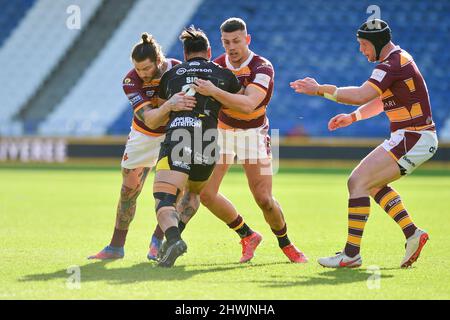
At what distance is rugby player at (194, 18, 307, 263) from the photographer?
308 inches

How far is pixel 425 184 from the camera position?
18906 millimetres

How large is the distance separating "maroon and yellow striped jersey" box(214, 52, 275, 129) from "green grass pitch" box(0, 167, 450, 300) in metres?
1.29

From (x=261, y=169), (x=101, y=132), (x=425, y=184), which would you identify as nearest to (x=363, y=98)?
Answer: (x=261, y=169)

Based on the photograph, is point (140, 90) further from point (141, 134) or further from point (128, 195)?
point (128, 195)

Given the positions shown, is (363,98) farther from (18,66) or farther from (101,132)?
(18,66)

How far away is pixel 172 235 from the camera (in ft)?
22.8

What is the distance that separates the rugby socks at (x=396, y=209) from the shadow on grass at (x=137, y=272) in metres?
1.22

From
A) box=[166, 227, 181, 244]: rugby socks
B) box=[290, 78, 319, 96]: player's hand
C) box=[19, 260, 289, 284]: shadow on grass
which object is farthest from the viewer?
box=[290, 78, 319, 96]: player's hand

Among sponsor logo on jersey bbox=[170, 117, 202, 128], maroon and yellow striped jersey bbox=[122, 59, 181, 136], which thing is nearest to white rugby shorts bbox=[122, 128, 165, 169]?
maroon and yellow striped jersey bbox=[122, 59, 181, 136]

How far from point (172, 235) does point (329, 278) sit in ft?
4.25

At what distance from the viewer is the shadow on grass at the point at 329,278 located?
6.50 metres

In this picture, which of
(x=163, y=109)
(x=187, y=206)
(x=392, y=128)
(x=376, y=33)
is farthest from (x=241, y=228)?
(x=376, y=33)

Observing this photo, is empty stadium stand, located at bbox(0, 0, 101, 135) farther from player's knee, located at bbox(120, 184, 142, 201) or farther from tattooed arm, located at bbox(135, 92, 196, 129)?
tattooed arm, located at bbox(135, 92, 196, 129)

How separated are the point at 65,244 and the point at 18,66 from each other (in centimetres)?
2209
